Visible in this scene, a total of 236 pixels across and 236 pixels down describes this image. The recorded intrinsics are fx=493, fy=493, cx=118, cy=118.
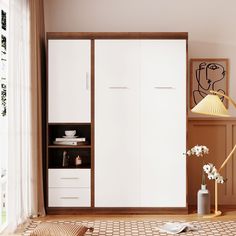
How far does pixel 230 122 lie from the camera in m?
5.52

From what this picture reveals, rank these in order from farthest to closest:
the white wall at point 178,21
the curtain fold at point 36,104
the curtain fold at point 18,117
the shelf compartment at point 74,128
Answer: the white wall at point 178,21, the shelf compartment at point 74,128, the curtain fold at point 36,104, the curtain fold at point 18,117

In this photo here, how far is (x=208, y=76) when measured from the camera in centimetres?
550

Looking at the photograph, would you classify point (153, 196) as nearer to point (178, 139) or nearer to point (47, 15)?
point (178, 139)

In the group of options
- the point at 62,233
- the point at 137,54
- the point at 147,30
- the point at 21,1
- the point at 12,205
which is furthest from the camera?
the point at 147,30

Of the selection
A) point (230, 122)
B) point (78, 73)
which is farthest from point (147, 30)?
point (230, 122)

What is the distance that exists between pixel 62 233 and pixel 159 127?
5.38 ft

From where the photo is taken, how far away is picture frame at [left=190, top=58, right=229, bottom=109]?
5.50 m

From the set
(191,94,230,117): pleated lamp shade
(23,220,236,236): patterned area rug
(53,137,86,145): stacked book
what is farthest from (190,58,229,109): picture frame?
(23,220,236,236): patterned area rug

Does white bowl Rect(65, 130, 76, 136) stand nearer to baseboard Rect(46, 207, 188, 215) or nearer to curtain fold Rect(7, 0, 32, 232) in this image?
curtain fold Rect(7, 0, 32, 232)

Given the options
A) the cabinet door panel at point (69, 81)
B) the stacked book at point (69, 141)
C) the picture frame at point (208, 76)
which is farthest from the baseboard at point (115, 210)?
the picture frame at point (208, 76)

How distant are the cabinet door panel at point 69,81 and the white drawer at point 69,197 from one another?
28.3 inches

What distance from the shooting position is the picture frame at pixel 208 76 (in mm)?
5500

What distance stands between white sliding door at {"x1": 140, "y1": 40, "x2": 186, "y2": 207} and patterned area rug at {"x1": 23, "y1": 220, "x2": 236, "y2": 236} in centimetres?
43

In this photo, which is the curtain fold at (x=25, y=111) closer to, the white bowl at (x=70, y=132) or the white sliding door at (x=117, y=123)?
the white bowl at (x=70, y=132)
